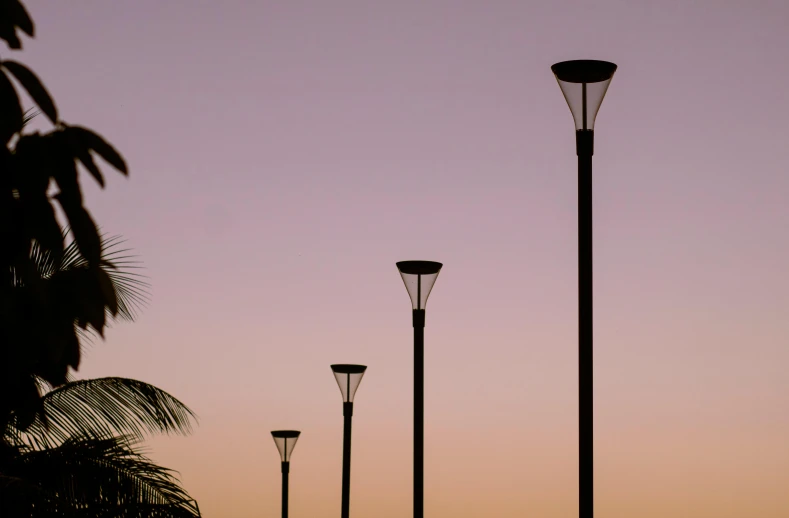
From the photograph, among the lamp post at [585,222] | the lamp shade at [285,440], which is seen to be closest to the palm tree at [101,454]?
the lamp post at [585,222]

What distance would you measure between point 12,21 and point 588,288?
7318 mm

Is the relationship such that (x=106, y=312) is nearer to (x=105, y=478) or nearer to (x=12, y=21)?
(x=12, y=21)

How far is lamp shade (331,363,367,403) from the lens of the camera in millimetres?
21844

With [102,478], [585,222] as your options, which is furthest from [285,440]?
[585,222]

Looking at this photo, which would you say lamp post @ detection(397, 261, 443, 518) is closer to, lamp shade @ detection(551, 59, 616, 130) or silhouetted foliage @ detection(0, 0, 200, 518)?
lamp shade @ detection(551, 59, 616, 130)

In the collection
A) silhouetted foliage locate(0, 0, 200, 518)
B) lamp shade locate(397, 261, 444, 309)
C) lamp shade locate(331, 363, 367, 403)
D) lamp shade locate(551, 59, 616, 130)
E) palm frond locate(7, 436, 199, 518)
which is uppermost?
lamp shade locate(551, 59, 616, 130)

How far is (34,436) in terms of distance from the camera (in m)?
13.3

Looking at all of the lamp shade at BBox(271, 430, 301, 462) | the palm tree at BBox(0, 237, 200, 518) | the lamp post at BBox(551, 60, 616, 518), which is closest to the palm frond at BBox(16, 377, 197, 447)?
the palm tree at BBox(0, 237, 200, 518)

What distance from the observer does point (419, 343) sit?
1692cm

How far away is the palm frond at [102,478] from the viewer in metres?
13.2

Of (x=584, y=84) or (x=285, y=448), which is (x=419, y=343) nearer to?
(x=584, y=84)

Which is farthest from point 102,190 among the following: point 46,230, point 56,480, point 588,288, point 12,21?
point 56,480

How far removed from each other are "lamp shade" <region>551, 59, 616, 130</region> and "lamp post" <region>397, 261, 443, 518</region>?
752 centimetres

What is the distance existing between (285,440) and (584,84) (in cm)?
1938
